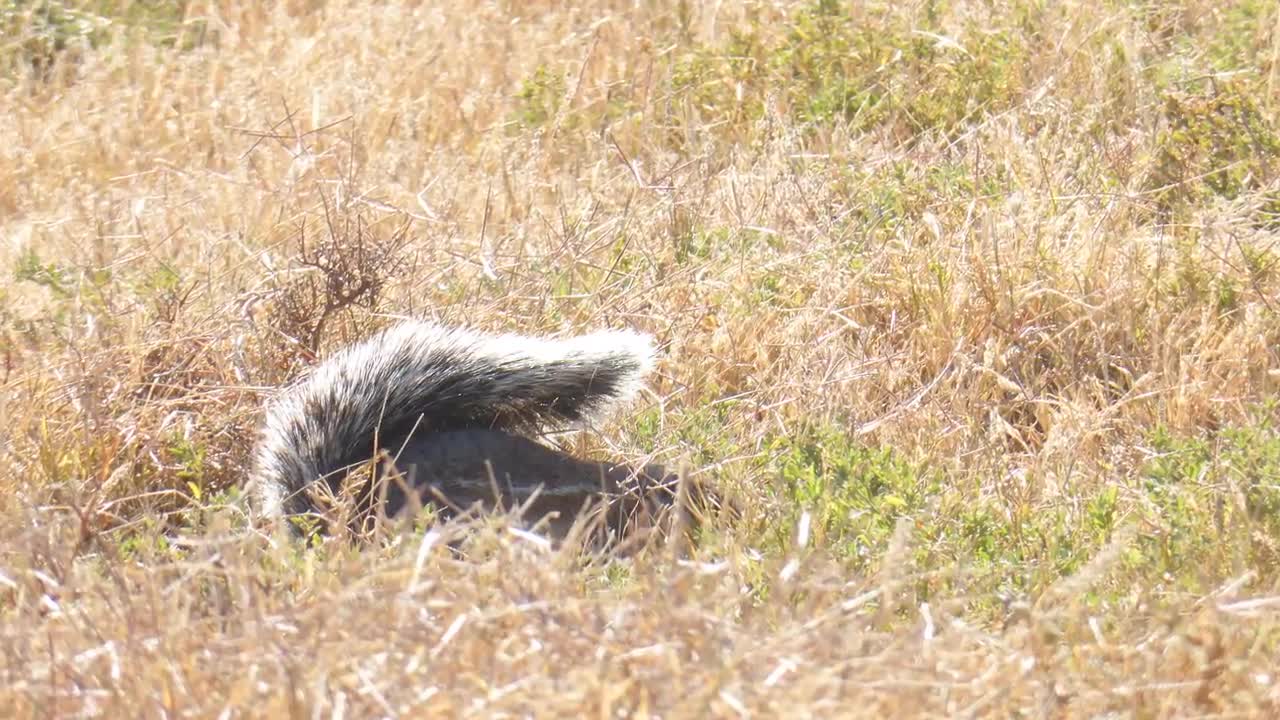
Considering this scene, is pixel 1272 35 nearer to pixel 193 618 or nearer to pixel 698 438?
pixel 698 438

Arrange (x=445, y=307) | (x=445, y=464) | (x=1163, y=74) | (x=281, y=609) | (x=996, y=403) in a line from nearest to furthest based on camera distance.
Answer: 1. (x=281, y=609)
2. (x=445, y=464)
3. (x=996, y=403)
4. (x=445, y=307)
5. (x=1163, y=74)

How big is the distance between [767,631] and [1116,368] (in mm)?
1835

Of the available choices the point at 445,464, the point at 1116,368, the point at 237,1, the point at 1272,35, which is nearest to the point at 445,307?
the point at 445,464

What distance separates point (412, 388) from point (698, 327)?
1.07 metres

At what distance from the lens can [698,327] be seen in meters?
4.21

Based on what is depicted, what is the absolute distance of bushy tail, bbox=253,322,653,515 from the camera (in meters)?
3.35

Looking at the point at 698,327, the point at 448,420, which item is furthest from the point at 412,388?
the point at 698,327

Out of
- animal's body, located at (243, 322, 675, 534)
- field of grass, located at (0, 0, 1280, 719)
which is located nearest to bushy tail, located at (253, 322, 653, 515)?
animal's body, located at (243, 322, 675, 534)

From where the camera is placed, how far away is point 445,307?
4184 mm

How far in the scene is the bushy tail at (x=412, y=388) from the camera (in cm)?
335

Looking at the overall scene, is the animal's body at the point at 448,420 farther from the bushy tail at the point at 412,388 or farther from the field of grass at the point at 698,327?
the field of grass at the point at 698,327

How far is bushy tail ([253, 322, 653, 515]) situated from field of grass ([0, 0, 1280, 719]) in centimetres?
23

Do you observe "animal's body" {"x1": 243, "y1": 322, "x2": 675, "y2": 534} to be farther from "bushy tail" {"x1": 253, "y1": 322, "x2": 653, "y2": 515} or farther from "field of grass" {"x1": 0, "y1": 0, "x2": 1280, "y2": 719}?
"field of grass" {"x1": 0, "y1": 0, "x2": 1280, "y2": 719}

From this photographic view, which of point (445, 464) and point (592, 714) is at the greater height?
point (592, 714)
